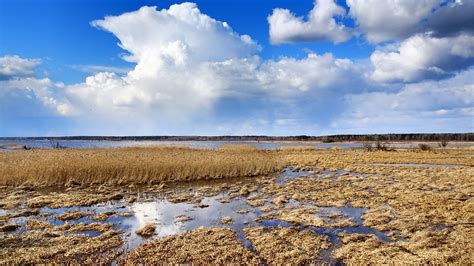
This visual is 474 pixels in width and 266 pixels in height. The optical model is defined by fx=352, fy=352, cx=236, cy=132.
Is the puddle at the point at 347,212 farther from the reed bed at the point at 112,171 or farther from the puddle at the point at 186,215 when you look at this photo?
the reed bed at the point at 112,171

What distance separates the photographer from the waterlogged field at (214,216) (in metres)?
9.67

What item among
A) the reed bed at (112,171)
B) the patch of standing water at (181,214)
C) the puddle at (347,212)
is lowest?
the patch of standing water at (181,214)

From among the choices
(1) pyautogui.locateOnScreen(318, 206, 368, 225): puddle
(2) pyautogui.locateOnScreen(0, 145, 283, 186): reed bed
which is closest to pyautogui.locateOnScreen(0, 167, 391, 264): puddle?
(1) pyautogui.locateOnScreen(318, 206, 368, 225): puddle

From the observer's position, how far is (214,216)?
14.7 metres

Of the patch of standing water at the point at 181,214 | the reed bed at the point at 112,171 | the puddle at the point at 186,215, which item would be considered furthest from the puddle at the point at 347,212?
the reed bed at the point at 112,171

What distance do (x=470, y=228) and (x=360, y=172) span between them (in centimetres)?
1970

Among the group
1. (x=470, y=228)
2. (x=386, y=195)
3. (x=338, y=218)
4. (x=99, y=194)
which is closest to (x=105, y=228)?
(x=99, y=194)

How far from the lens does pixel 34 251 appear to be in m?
9.85

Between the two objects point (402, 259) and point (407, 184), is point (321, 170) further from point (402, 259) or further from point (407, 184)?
point (402, 259)

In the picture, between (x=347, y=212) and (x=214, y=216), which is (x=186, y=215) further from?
(x=347, y=212)

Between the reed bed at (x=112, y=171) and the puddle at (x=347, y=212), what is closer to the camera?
the puddle at (x=347, y=212)

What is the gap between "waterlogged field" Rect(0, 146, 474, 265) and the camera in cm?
967

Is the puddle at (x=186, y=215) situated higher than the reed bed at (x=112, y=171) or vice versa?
the reed bed at (x=112, y=171)

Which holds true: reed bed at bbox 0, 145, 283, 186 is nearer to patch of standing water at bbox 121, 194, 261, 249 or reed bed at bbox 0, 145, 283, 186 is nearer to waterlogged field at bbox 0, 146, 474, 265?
waterlogged field at bbox 0, 146, 474, 265
